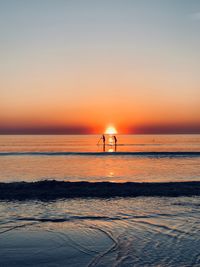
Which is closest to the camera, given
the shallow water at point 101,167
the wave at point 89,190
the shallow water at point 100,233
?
the shallow water at point 100,233

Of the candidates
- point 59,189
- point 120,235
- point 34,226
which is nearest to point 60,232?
point 34,226

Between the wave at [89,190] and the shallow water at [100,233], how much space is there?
1.48m

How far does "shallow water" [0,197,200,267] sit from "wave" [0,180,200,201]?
1484 mm

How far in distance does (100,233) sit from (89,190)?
7.03 m

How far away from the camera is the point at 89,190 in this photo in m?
16.0

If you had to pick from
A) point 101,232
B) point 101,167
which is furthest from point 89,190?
point 101,167

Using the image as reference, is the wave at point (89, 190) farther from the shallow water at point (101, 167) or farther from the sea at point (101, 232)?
the shallow water at point (101, 167)

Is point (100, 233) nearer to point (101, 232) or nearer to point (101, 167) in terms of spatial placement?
point (101, 232)

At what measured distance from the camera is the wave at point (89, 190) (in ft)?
48.5

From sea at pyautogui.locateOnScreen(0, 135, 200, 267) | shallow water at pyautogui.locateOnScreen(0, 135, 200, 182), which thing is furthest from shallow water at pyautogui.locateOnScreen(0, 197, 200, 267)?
shallow water at pyautogui.locateOnScreen(0, 135, 200, 182)

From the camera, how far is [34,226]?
974 cm

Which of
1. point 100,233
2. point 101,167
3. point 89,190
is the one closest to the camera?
point 100,233

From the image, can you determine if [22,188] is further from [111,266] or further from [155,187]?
[111,266]

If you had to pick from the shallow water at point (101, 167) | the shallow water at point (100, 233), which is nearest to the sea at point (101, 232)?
the shallow water at point (100, 233)
